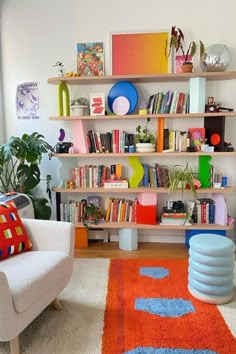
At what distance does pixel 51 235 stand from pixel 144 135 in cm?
151

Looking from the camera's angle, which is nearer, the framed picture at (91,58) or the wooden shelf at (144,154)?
the wooden shelf at (144,154)

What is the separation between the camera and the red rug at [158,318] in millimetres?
1675

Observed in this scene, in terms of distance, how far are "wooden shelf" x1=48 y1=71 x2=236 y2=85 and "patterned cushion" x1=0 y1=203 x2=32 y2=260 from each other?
1.50 metres

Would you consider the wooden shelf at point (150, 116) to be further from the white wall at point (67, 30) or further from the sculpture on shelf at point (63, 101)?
the white wall at point (67, 30)

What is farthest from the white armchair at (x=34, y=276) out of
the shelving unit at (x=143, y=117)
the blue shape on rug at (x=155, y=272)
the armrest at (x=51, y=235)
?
Result: the shelving unit at (x=143, y=117)

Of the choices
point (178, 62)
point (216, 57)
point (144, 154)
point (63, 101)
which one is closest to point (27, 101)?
point (63, 101)

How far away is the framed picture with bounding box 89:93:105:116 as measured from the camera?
306 cm

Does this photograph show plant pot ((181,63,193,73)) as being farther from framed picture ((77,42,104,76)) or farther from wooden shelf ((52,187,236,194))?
wooden shelf ((52,187,236,194))

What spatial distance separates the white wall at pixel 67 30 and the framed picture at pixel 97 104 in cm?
31

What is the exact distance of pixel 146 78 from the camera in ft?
9.68

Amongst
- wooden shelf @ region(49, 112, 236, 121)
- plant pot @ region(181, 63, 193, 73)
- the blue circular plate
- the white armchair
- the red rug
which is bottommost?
the red rug

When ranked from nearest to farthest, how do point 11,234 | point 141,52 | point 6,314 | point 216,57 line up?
point 6,314, point 11,234, point 216,57, point 141,52

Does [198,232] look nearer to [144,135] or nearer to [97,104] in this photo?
[144,135]

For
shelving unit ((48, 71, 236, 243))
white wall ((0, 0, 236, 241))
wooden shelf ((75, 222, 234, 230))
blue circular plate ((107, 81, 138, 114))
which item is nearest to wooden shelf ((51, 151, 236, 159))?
shelving unit ((48, 71, 236, 243))
